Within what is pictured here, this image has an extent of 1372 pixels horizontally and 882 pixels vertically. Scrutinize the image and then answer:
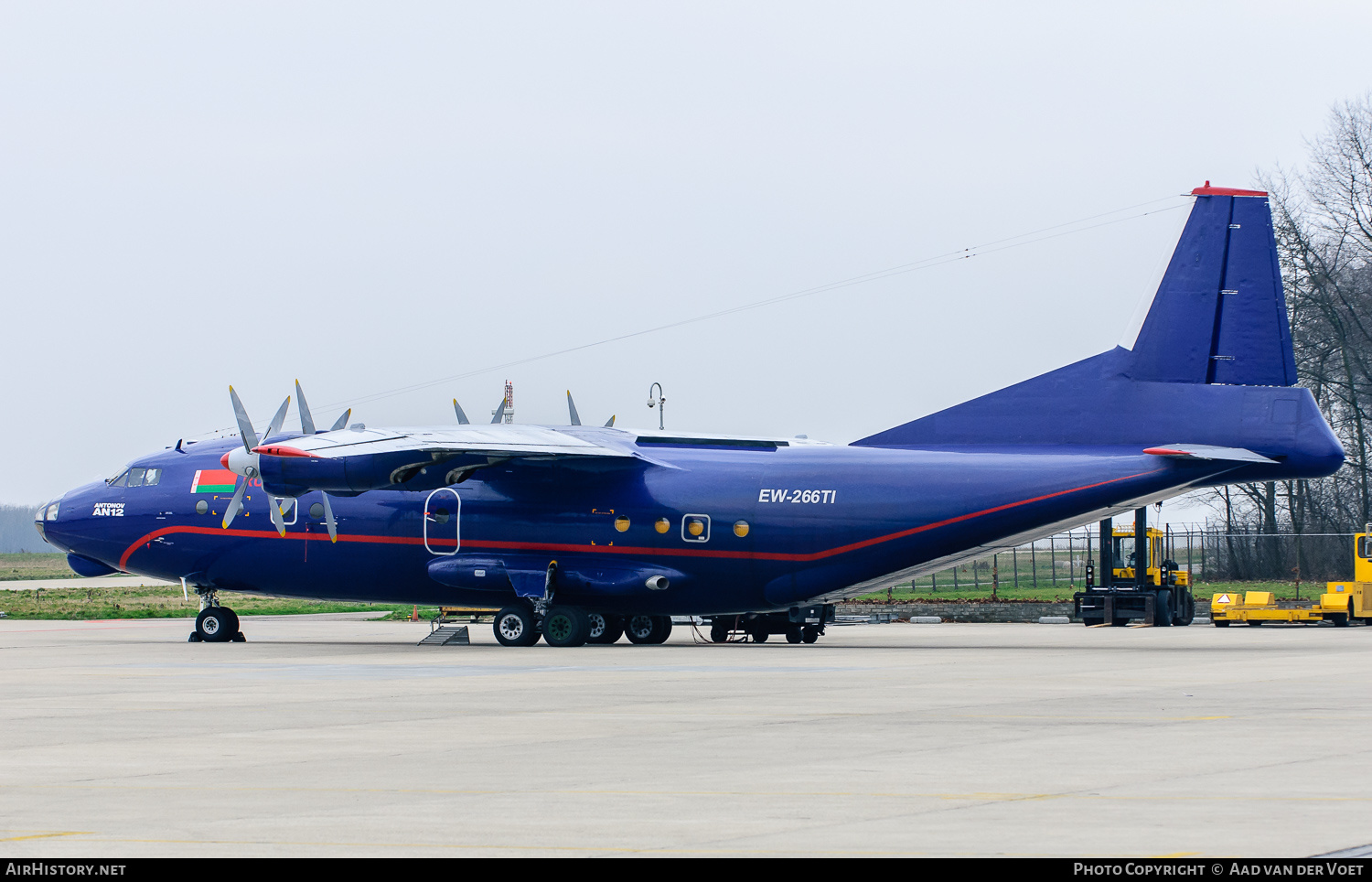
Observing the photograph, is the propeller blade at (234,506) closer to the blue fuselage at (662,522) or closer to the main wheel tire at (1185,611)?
the blue fuselage at (662,522)

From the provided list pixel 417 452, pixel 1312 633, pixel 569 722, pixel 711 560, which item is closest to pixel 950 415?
pixel 711 560

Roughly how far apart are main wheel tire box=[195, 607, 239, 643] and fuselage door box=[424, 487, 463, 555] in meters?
6.08

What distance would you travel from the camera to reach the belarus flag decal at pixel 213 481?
117 feet

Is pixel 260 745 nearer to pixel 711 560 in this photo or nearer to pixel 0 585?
pixel 711 560

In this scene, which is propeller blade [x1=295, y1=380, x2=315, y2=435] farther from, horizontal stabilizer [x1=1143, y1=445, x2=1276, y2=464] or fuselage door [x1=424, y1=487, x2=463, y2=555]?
horizontal stabilizer [x1=1143, y1=445, x2=1276, y2=464]

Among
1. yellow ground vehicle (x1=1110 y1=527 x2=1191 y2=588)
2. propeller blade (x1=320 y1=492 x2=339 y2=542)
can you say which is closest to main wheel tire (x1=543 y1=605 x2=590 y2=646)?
propeller blade (x1=320 y1=492 x2=339 y2=542)

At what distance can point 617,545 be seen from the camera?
3250 cm

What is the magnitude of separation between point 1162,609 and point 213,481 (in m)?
27.2

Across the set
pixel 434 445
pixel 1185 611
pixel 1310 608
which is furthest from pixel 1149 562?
pixel 434 445

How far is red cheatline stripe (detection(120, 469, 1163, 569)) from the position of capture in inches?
1159

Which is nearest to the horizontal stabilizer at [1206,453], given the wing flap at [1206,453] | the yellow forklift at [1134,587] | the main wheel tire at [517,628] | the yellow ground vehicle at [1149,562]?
the wing flap at [1206,453]

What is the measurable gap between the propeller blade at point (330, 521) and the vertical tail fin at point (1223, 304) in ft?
56.7
